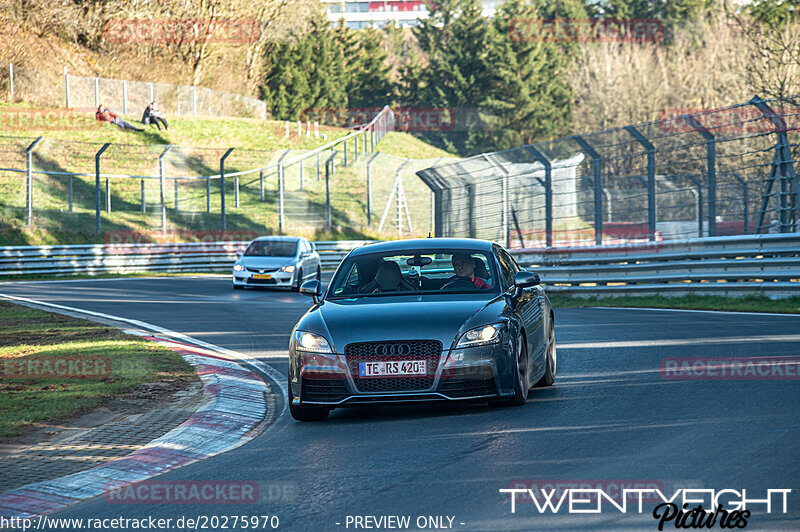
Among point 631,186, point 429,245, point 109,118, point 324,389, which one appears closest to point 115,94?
point 109,118

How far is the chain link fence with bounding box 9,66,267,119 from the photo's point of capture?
51844mm

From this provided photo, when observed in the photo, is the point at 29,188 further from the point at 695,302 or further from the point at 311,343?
the point at 311,343

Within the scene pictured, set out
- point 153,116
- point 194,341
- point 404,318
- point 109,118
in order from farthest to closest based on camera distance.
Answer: point 153,116 → point 109,118 → point 194,341 → point 404,318

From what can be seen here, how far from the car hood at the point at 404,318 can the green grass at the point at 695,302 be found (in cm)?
860

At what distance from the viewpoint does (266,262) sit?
84.6 feet

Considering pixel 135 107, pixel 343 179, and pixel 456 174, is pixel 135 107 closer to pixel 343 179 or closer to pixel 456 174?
pixel 343 179

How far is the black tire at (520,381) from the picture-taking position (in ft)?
27.3

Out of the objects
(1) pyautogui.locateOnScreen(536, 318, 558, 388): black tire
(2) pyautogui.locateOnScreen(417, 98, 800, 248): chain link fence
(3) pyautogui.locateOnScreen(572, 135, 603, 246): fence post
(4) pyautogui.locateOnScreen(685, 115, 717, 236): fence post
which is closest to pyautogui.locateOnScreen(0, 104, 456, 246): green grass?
(2) pyautogui.locateOnScreen(417, 98, 800, 248): chain link fence

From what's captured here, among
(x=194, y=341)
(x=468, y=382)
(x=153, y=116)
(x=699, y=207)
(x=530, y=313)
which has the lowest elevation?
(x=194, y=341)

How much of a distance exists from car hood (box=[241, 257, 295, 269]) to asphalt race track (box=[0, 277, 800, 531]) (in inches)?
583

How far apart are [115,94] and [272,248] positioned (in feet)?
108

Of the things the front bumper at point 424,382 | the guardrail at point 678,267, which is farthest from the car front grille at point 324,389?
the guardrail at point 678,267

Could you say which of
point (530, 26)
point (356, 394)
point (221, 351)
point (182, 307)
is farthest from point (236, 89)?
point (356, 394)

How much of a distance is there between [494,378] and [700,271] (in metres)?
11.0
